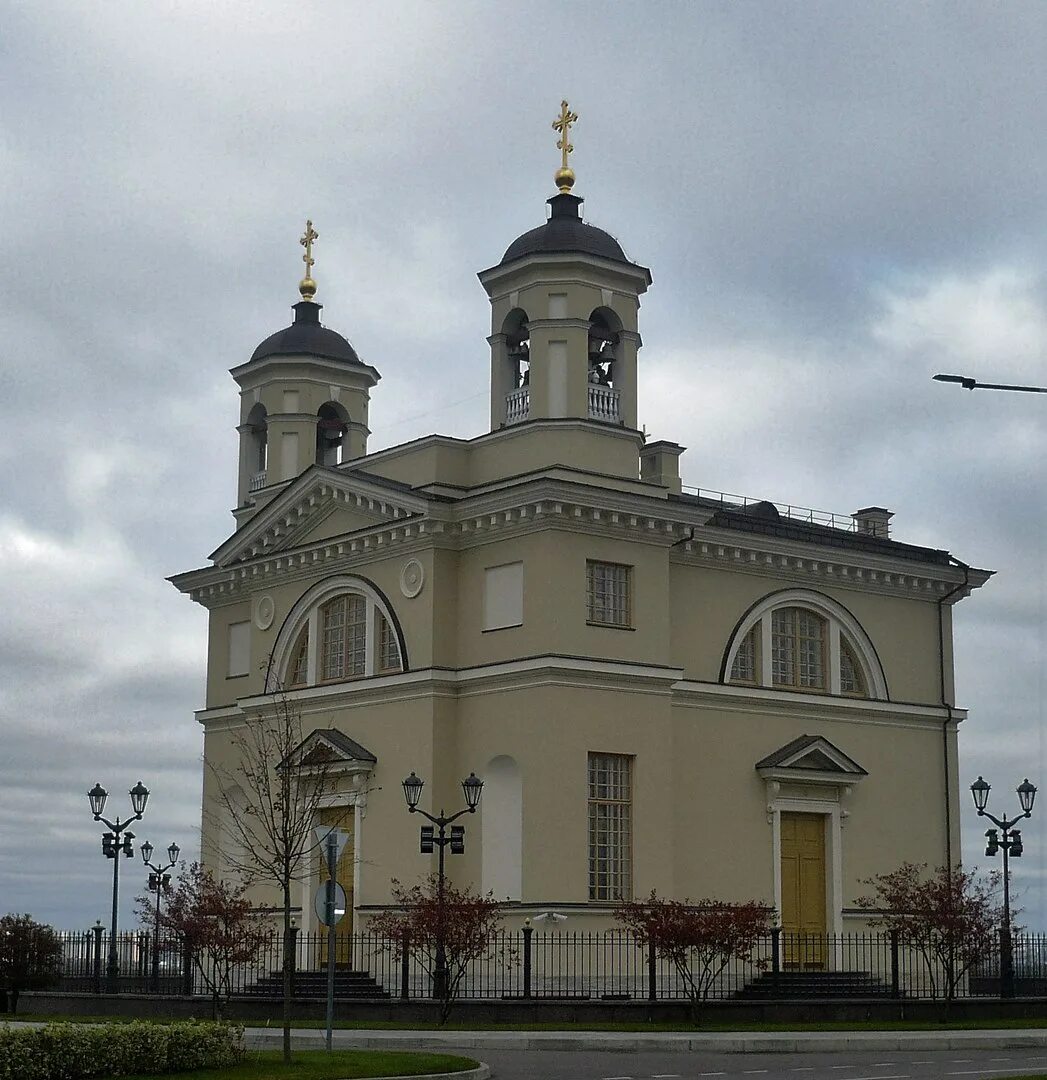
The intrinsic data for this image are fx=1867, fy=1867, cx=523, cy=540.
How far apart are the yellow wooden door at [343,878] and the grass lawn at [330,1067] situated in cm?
1435

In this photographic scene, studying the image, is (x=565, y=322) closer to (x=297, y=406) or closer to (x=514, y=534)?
(x=514, y=534)

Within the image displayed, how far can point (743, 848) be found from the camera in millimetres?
39562

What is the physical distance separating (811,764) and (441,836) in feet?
35.8

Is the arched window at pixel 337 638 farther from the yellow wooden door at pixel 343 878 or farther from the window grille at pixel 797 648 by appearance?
the window grille at pixel 797 648

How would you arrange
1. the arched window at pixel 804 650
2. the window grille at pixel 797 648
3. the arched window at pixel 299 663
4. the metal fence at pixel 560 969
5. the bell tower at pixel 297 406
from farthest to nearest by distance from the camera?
the bell tower at pixel 297 406, the arched window at pixel 299 663, the window grille at pixel 797 648, the arched window at pixel 804 650, the metal fence at pixel 560 969

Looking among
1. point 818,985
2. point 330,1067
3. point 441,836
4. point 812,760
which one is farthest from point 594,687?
point 330,1067

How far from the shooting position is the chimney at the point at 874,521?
46.5 meters

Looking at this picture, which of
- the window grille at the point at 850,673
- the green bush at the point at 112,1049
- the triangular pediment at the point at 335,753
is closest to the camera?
the green bush at the point at 112,1049

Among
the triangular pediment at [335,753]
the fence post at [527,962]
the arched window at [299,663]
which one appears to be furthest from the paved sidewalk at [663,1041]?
the arched window at [299,663]

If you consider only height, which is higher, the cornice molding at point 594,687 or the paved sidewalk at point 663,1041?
the cornice molding at point 594,687

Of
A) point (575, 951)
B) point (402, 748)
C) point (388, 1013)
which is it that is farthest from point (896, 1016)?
point (402, 748)

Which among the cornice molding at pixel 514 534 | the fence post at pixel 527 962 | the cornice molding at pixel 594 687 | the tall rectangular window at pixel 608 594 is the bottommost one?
the fence post at pixel 527 962

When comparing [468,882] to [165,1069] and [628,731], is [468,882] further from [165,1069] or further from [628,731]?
[165,1069]

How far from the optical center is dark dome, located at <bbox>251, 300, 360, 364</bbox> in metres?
46.9
